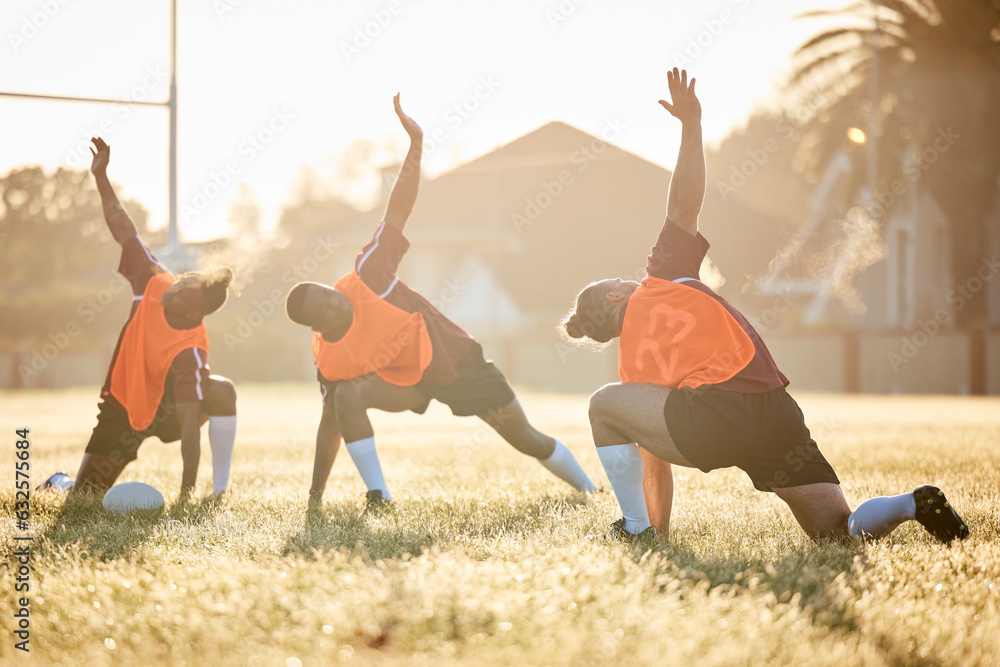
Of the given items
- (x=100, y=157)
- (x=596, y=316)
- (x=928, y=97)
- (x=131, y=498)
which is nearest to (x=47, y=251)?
(x=928, y=97)

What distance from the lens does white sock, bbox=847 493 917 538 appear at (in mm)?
3944

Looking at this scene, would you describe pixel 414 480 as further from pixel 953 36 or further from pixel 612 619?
pixel 953 36

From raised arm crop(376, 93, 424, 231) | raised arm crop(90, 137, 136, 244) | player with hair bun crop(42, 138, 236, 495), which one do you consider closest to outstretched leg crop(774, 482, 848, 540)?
raised arm crop(376, 93, 424, 231)

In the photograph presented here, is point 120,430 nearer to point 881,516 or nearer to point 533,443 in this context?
point 533,443

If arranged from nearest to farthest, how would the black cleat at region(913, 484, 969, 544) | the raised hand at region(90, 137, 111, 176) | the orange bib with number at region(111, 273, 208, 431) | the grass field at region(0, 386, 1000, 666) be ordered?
the grass field at region(0, 386, 1000, 666), the black cleat at region(913, 484, 969, 544), the orange bib with number at region(111, 273, 208, 431), the raised hand at region(90, 137, 111, 176)

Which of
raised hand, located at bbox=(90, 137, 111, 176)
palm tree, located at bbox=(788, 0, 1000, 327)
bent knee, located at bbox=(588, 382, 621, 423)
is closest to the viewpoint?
bent knee, located at bbox=(588, 382, 621, 423)

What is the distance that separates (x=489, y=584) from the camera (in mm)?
3113

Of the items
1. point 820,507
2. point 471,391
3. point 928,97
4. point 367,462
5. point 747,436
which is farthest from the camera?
point 928,97

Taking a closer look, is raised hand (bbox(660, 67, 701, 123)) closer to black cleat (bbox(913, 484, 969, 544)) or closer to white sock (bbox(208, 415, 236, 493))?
black cleat (bbox(913, 484, 969, 544))

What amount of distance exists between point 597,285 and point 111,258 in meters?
44.7

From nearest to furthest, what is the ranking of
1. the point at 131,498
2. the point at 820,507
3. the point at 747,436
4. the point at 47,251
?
the point at 747,436, the point at 820,507, the point at 131,498, the point at 47,251

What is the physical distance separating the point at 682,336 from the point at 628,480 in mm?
739

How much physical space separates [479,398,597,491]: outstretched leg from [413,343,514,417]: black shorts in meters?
0.06

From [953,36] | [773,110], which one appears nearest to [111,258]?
[773,110]
